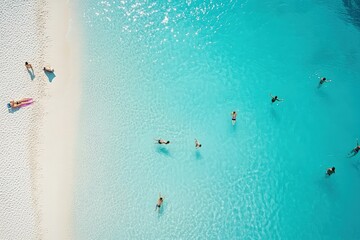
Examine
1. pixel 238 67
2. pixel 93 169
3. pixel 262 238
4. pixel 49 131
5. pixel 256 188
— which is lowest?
pixel 262 238

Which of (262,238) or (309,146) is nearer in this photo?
(262,238)

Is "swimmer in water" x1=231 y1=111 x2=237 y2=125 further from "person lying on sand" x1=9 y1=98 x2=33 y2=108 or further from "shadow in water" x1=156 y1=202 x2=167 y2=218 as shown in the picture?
"person lying on sand" x1=9 y1=98 x2=33 y2=108

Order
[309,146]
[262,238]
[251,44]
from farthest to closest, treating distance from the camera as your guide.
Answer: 1. [251,44]
2. [309,146]
3. [262,238]

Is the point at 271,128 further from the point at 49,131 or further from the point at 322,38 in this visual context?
the point at 49,131

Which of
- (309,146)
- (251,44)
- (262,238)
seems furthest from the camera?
(251,44)

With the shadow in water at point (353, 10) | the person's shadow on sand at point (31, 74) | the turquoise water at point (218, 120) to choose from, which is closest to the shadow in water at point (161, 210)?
the turquoise water at point (218, 120)

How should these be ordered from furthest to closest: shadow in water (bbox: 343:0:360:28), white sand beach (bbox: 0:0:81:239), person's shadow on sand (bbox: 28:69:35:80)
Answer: shadow in water (bbox: 343:0:360:28), person's shadow on sand (bbox: 28:69:35:80), white sand beach (bbox: 0:0:81:239)

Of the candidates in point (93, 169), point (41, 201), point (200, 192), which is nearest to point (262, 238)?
point (200, 192)

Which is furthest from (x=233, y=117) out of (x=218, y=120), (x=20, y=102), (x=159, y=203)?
(x=20, y=102)

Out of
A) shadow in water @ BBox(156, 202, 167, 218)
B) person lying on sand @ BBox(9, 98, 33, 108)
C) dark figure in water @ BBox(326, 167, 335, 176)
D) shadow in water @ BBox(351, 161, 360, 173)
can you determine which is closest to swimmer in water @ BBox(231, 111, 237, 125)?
dark figure in water @ BBox(326, 167, 335, 176)
